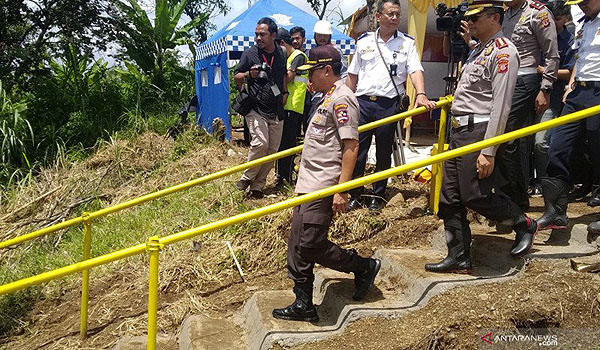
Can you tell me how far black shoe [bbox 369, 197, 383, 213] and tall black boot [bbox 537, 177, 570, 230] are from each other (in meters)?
1.47

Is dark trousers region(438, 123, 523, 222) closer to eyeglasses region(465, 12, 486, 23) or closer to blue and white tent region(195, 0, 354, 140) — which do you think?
eyeglasses region(465, 12, 486, 23)

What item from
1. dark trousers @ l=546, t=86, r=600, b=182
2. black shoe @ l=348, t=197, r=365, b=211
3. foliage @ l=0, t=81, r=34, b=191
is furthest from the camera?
foliage @ l=0, t=81, r=34, b=191

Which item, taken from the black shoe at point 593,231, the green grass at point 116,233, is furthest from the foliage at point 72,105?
the black shoe at point 593,231

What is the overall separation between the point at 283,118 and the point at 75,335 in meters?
2.99

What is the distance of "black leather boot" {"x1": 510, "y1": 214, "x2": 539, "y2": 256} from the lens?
11.8 feet

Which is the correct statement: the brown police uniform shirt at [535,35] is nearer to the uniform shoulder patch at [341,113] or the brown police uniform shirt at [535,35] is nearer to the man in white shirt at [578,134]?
the man in white shirt at [578,134]

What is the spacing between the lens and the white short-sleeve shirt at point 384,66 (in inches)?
197

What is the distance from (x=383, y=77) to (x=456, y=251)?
1.90 meters

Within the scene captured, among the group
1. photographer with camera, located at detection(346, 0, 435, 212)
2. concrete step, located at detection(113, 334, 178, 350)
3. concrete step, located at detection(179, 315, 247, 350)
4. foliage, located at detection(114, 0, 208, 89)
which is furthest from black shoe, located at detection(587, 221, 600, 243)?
foliage, located at detection(114, 0, 208, 89)

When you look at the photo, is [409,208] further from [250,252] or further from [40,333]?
[40,333]

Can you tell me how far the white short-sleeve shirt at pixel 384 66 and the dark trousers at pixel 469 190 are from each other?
135 cm

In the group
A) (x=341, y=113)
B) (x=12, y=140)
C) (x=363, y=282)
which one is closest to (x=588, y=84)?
(x=341, y=113)

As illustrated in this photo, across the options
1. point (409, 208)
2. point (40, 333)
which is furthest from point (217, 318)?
point (409, 208)

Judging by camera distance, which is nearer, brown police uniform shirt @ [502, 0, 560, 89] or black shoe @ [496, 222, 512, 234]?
brown police uniform shirt @ [502, 0, 560, 89]
